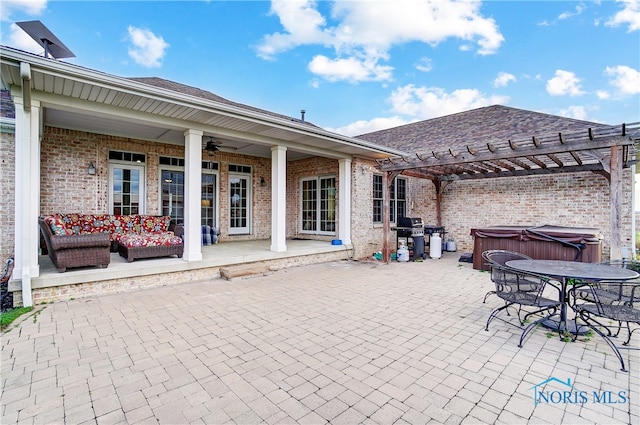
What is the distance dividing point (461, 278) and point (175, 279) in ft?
18.1

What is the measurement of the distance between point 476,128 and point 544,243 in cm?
580

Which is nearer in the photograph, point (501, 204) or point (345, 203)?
point (345, 203)

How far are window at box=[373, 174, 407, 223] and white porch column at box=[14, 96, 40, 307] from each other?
7.80 m

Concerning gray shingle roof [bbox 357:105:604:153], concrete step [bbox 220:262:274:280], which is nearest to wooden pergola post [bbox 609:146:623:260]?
gray shingle roof [bbox 357:105:604:153]

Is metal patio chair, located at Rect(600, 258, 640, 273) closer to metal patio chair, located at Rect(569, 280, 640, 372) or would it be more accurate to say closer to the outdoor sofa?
metal patio chair, located at Rect(569, 280, 640, 372)

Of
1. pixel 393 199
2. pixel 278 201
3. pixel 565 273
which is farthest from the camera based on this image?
pixel 393 199

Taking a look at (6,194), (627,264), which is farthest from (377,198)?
(6,194)

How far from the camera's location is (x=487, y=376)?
2.47 m

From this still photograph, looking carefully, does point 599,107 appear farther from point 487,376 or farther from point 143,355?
point 143,355

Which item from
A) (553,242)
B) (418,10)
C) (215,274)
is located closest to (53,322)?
(215,274)

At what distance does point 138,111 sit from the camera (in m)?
5.10

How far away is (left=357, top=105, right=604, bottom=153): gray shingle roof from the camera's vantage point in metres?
8.75

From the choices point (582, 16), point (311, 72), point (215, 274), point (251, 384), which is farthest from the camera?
point (311, 72)

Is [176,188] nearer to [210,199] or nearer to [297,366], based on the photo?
[210,199]
